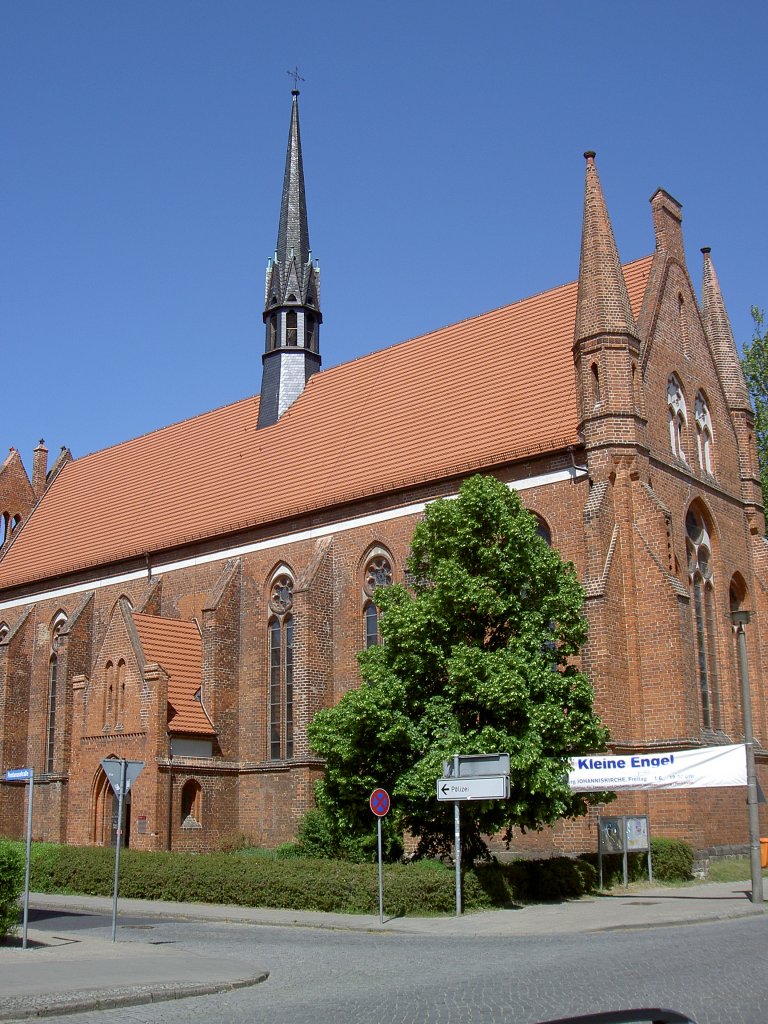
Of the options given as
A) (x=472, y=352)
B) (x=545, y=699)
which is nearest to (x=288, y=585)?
(x=472, y=352)

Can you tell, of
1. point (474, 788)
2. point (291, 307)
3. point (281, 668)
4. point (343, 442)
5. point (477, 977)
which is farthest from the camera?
point (291, 307)

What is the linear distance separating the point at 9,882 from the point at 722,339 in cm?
2552

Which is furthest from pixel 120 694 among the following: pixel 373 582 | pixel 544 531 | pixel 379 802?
pixel 379 802

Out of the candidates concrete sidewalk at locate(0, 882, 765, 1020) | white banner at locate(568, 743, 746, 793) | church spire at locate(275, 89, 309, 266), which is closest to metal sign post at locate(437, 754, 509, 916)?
concrete sidewalk at locate(0, 882, 765, 1020)

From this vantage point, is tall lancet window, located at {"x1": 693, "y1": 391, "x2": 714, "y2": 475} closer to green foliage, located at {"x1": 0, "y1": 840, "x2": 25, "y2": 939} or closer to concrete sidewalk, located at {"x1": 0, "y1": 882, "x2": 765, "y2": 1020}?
concrete sidewalk, located at {"x1": 0, "y1": 882, "x2": 765, "y2": 1020}

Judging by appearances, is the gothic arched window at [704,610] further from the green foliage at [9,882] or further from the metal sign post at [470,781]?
the green foliage at [9,882]

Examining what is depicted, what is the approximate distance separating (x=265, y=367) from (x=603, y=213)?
1588 centimetres

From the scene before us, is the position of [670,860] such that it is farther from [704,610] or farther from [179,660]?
[179,660]

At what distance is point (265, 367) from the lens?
40875 mm

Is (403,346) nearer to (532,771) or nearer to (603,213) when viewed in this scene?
(603,213)

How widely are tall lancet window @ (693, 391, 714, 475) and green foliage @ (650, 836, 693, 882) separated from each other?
36.8ft

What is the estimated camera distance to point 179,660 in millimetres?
33344

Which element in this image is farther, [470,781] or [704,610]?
[704,610]

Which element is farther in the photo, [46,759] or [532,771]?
[46,759]
